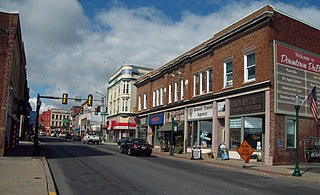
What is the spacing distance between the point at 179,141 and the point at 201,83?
259 inches

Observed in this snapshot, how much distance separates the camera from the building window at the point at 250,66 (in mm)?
23542

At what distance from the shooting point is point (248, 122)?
Result: 23469 mm

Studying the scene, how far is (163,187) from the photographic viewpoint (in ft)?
36.7

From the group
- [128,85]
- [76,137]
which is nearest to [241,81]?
[128,85]

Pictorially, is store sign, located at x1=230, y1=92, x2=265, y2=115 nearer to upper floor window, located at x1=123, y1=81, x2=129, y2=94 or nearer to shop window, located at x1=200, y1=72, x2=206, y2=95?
shop window, located at x1=200, y1=72, x2=206, y2=95

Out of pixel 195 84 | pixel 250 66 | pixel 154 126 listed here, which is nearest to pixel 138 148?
pixel 195 84

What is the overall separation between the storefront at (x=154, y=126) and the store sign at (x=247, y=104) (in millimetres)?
14211

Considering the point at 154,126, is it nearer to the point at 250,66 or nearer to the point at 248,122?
the point at 248,122

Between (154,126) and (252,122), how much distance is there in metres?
19.4

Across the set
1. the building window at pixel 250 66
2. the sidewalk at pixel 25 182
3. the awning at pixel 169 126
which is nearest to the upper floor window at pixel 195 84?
the awning at pixel 169 126

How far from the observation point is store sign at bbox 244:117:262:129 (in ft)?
74.7

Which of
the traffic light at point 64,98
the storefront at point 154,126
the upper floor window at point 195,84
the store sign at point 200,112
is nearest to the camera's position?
the store sign at point 200,112

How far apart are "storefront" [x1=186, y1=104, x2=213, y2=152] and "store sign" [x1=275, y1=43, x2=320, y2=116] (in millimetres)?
7245

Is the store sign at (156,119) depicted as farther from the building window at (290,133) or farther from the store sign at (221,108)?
the building window at (290,133)
